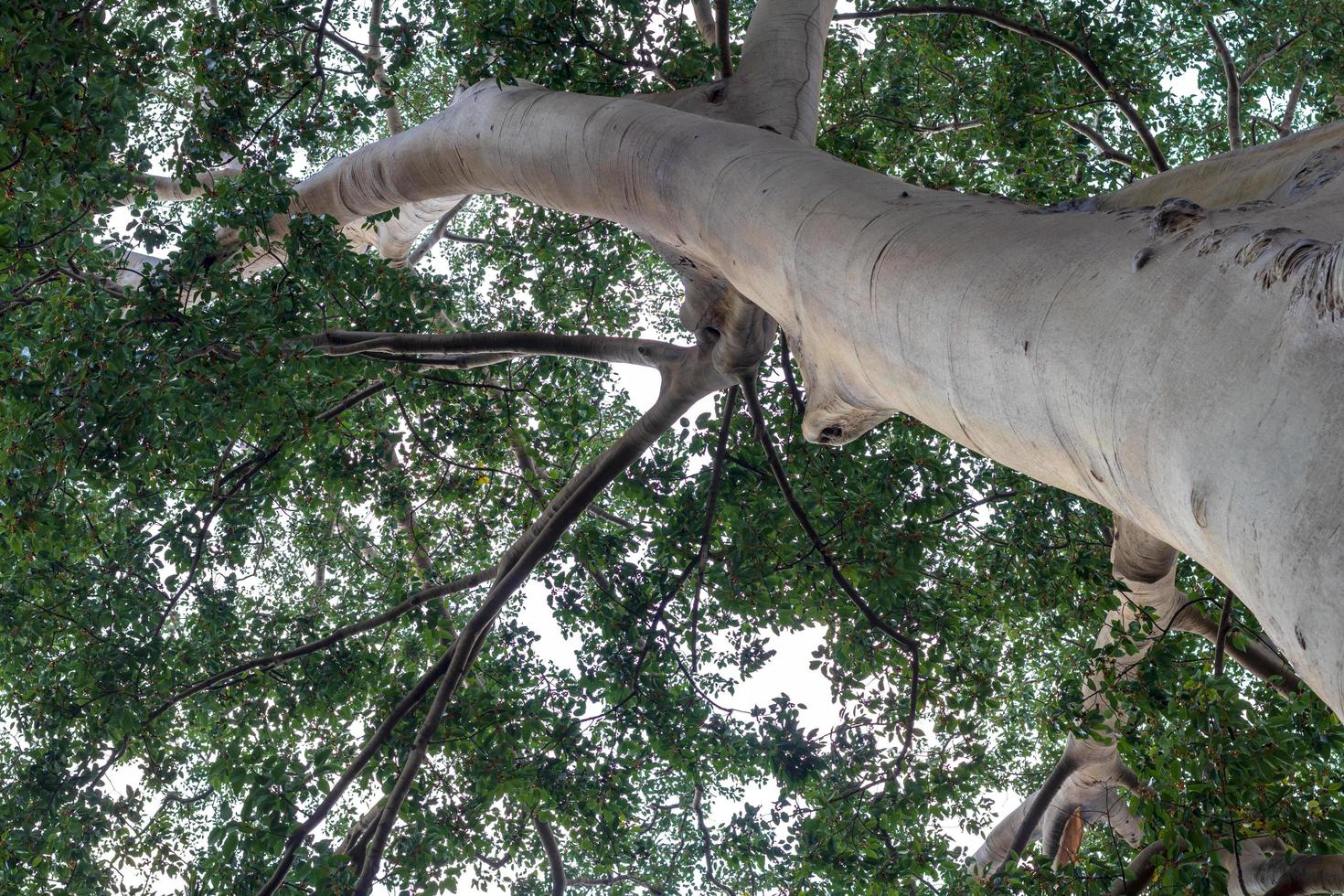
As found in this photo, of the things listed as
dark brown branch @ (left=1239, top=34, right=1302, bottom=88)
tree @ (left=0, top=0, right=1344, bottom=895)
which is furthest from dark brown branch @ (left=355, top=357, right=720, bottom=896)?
dark brown branch @ (left=1239, top=34, right=1302, bottom=88)

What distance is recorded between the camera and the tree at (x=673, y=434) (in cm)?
177

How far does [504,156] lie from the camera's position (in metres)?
3.79

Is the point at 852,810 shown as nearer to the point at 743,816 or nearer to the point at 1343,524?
the point at 743,816

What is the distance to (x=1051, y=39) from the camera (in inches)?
207

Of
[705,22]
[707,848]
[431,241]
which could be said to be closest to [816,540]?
[707,848]

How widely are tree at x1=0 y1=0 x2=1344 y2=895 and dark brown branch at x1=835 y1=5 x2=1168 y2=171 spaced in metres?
0.05

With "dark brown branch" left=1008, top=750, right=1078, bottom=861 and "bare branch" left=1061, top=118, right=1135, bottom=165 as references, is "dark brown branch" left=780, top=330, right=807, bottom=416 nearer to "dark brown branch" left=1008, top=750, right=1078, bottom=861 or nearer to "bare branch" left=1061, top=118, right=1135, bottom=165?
"bare branch" left=1061, top=118, right=1135, bottom=165

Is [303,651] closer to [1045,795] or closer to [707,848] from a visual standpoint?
[707,848]

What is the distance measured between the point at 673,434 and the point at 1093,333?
4813 mm

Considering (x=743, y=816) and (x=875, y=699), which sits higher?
(x=875, y=699)

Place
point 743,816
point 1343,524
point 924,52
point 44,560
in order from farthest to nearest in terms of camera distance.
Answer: point 924,52 < point 743,816 < point 44,560 < point 1343,524

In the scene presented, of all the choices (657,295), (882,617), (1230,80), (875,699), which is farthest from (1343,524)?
(657,295)

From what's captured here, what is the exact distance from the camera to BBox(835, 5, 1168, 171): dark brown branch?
17.0 ft

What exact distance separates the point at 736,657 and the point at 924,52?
4512 millimetres
